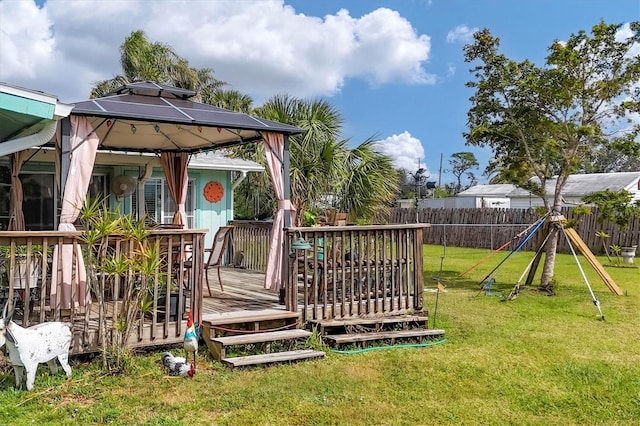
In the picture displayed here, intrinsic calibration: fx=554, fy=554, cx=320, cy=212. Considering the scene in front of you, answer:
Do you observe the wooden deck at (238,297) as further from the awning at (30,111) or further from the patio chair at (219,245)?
the awning at (30,111)

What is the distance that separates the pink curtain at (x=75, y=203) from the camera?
191 inches

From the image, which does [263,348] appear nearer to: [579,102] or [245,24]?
[579,102]

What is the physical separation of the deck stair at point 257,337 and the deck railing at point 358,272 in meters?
0.30

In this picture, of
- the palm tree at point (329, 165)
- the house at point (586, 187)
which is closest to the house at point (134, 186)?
the palm tree at point (329, 165)

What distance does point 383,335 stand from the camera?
19.3 feet

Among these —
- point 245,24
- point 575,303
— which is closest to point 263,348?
point 575,303

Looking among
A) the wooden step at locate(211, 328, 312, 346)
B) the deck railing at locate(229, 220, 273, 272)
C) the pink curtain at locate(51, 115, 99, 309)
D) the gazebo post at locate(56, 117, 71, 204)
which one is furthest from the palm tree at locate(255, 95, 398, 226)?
the gazebo post at locate(56, 117, 71, 204)

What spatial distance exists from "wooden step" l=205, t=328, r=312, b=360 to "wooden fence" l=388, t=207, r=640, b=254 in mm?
9362

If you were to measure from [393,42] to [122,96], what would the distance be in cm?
812

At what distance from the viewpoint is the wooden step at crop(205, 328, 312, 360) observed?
509cm

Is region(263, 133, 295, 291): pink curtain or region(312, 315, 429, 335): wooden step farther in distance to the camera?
region(263, 133, 295, 291): pink curtain

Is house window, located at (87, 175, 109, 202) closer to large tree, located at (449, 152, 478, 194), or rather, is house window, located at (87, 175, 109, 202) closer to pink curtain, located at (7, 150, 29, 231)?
pink curtain, located at (7, 150, 29, 231)

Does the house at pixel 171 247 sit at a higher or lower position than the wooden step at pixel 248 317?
higher

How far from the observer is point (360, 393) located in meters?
4.27
